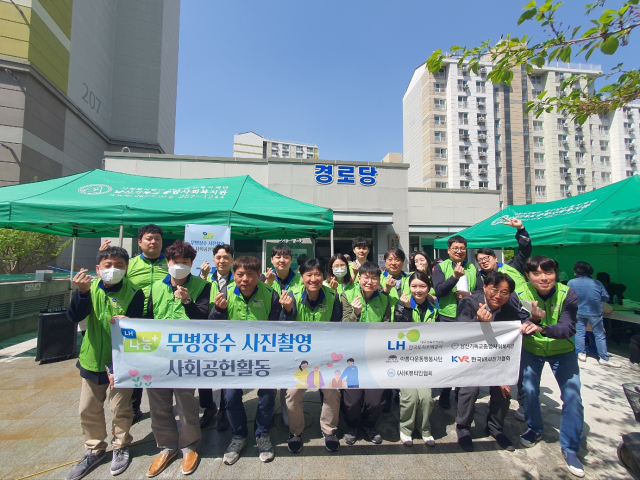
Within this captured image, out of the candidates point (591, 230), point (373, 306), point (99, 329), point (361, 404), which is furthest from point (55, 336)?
point (591, 230)

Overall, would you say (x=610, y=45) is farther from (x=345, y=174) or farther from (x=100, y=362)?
(x=345, y=174)

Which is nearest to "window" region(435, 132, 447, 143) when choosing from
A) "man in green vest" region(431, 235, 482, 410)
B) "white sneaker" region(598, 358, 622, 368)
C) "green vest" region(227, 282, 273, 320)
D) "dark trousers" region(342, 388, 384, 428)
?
"white sneaker" region(598, 358, 622, 368)

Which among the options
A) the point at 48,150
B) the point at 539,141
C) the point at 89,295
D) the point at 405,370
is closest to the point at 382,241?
the point at 405,370

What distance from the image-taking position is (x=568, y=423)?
231cm

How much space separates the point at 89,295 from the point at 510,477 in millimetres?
3400

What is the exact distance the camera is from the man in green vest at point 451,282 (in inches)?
127


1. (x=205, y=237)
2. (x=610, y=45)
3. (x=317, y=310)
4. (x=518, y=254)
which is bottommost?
(x=317, y=310)

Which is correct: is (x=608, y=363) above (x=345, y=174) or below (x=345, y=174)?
below

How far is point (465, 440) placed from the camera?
252cm

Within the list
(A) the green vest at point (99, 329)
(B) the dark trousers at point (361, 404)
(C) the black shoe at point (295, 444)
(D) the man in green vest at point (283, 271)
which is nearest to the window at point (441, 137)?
(D) the man in green vest at point (283, 271)

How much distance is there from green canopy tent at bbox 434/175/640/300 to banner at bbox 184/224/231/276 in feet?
17.7

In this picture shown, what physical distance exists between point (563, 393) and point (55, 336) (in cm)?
627

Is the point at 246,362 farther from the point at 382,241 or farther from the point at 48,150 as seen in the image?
the point at 48,150

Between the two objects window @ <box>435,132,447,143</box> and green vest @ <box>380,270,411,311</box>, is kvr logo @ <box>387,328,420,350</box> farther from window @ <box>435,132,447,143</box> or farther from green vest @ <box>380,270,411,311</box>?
window @ <box>435,132,447,143</box>
